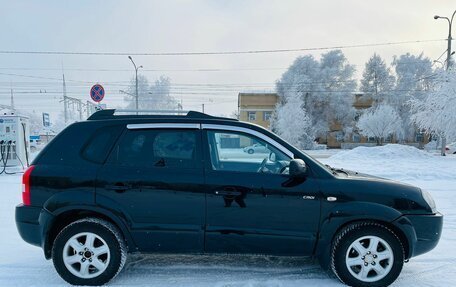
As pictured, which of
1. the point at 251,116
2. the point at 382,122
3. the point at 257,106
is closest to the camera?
the point at 382,122

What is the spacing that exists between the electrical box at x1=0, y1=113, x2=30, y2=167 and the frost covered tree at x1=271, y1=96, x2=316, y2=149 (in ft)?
89.1

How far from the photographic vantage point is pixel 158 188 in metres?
3.18

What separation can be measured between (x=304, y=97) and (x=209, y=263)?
37.8 meters

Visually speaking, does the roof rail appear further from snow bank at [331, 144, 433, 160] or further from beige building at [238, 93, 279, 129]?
beige building at [238, 93, 279, 129]

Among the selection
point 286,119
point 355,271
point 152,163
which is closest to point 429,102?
point 286,119

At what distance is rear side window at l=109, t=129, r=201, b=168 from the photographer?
3254mm

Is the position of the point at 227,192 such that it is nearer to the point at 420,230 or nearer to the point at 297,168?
the point at 297,168

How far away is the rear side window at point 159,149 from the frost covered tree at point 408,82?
41.9m

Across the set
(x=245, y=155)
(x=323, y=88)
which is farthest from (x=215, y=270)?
(x=323, y=88)

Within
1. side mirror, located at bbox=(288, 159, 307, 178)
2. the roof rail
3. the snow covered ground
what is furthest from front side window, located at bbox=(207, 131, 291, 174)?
the snow covered ground

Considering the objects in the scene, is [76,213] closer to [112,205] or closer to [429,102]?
[112,205]

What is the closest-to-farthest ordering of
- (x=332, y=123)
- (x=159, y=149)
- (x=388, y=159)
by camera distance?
(x=159, y=149) < (x=388, y=159) < (x=332, y=123)

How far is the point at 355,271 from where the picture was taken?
3227 millimetres

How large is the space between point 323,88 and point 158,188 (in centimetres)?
3962
